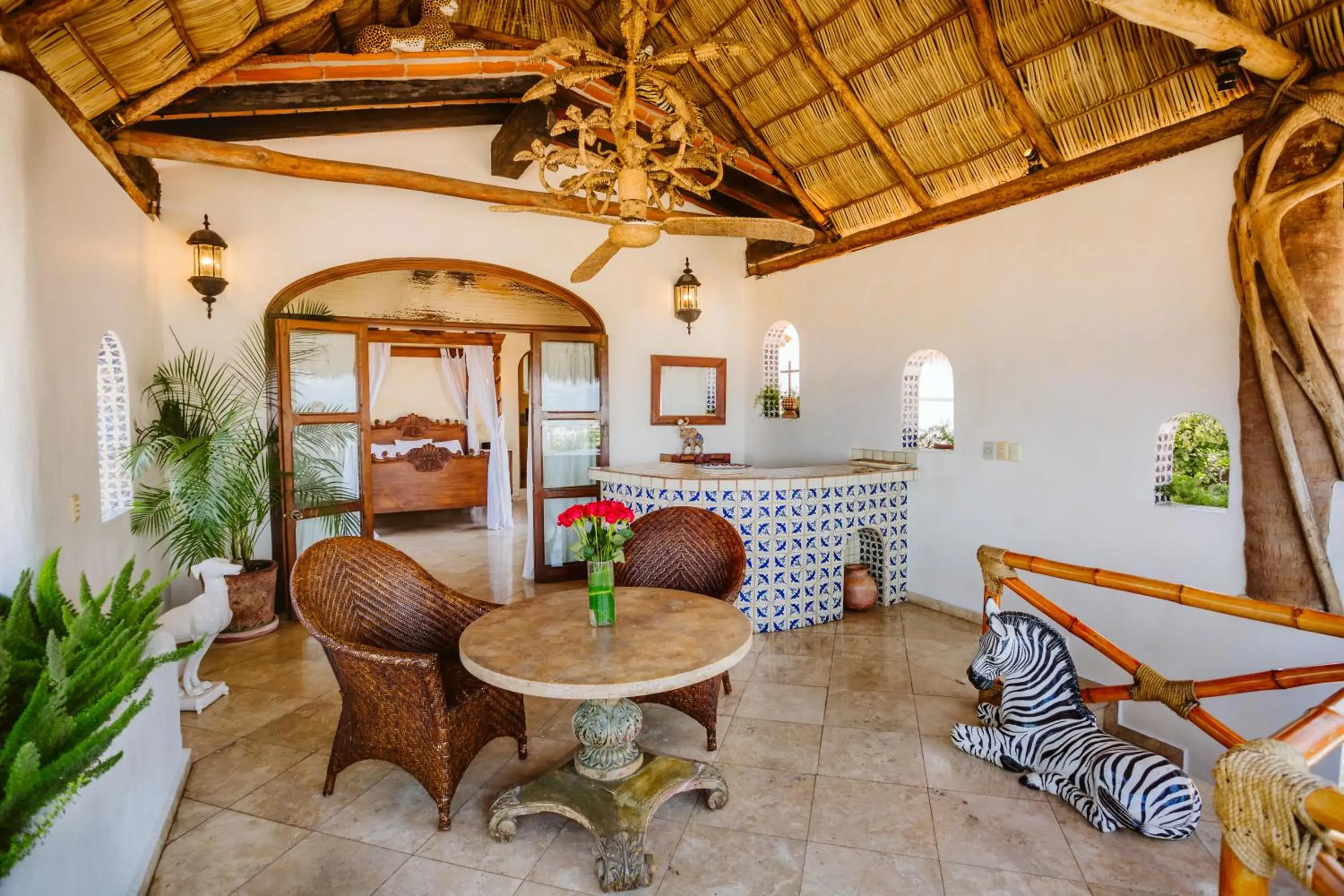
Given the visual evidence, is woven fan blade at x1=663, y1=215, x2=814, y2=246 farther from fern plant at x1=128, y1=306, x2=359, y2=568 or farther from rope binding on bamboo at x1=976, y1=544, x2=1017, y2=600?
fern plant at x1=128, y1=306, x2=359, y2=568

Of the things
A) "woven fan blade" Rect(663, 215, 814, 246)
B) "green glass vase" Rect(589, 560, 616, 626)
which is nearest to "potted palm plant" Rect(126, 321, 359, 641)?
"green glass vase" Rect(589, 560, 616, 626)

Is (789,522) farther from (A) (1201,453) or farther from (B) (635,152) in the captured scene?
(B) (635,152)

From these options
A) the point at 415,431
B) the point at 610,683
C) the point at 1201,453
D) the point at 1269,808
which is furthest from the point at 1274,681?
the point at 415,431

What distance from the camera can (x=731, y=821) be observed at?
7.89 ft

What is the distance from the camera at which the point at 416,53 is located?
13.8ft

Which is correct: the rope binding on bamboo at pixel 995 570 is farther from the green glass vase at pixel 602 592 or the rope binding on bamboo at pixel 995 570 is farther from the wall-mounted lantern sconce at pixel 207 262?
the wall-mounted lantern sconce at pixel 207 262

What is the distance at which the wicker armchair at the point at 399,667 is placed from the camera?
2293 millimetres

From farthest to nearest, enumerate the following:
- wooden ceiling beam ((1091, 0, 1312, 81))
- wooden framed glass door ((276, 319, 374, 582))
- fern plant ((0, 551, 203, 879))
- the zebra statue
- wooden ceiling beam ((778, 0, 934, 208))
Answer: wooden framed glass door ((276, 319, 374, 582))
wooden ceiling beam ((778, 0, 934, 208))
wooden ceiling beam ((1091, 0, 1312, 81))
the zebra statue
fern plant ((0, 551, 203, 879))

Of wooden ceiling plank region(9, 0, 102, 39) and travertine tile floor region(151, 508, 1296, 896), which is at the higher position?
wooden ceiling plank region(9, 0, 102, 39)

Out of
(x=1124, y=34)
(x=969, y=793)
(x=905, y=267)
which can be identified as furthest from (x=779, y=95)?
(x=969, y=793)

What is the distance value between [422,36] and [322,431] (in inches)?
104

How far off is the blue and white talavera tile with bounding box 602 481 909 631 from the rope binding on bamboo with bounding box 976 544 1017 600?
1.59m

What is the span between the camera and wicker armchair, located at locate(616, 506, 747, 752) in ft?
10.8

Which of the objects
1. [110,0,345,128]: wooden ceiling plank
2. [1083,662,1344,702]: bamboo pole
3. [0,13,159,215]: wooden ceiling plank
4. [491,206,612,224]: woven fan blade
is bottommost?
[1083,662,1344,702]: bamboo pole
